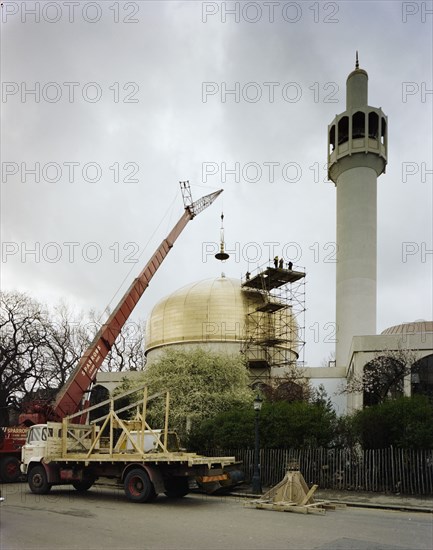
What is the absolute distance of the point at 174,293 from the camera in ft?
154

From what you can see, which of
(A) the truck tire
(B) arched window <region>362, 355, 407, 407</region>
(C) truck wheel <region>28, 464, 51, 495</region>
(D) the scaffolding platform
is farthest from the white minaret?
(C) truck wheel <region>28, 464, 51, 495</region>

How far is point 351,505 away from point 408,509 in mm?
1644

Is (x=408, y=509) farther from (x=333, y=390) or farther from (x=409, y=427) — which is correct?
(x=333, y=390)

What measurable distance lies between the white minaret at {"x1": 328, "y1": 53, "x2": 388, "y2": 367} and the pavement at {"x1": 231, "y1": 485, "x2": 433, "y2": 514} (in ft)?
66.8

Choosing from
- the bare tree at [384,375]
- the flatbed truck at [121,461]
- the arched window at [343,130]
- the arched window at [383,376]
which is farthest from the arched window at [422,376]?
the arched window at [343,130]

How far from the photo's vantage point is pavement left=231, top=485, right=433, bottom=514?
16953 millimetres

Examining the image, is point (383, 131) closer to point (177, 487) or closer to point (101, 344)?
point (101, 344)

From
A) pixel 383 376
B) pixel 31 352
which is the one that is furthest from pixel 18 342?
pixel 383 376

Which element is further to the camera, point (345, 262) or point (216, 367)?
point (345, 262)

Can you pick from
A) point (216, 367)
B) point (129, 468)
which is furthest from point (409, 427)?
point (216, 367)

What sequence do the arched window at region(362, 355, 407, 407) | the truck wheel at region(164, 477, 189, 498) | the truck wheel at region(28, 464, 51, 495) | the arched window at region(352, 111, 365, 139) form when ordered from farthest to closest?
the arched window at region(352, 111, 365, 139) → the arched window at region(362, 355, 407, 407) → the truck wheel at region(28, 464, 51, 495) → the truck wheel at region(164, 477, 189, 498)

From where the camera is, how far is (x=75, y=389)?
86.1ft

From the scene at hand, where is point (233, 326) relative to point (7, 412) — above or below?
above

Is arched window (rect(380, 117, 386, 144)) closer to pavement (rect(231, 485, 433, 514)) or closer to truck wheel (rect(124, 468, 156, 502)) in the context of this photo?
pavement (rect(231, 485, 433, 514))
